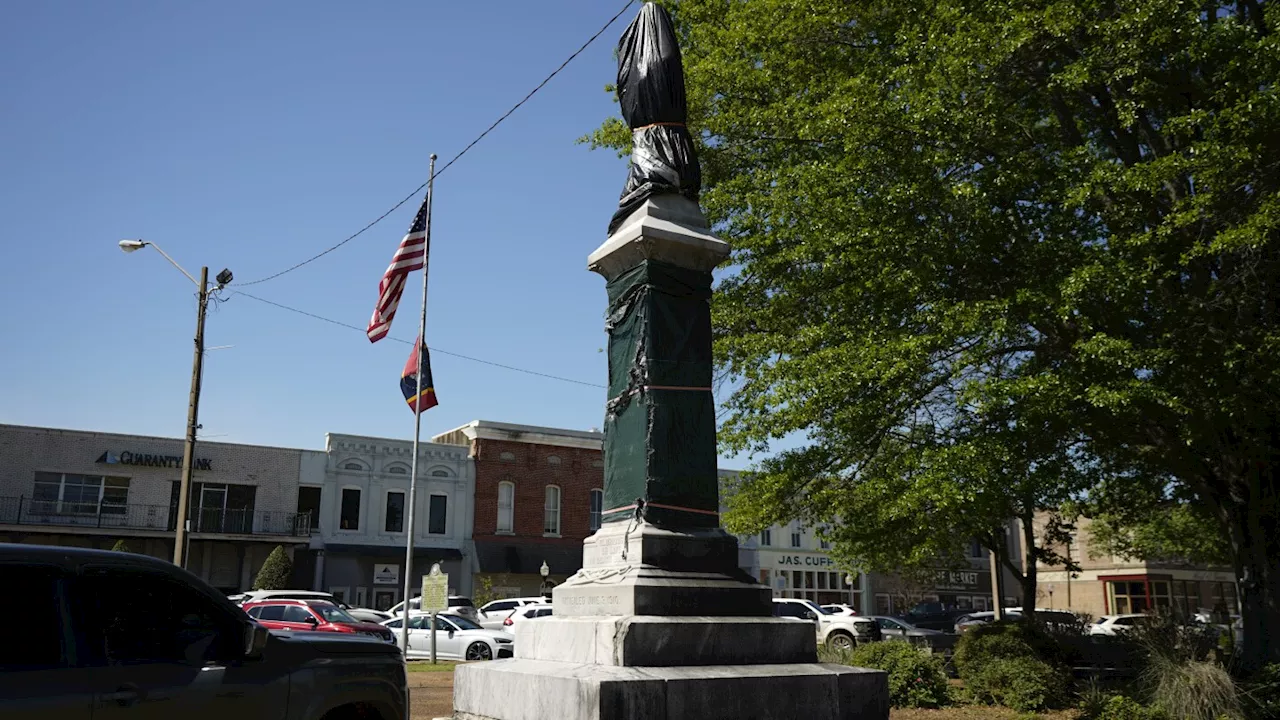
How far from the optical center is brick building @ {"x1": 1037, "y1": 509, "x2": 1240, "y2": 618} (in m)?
58.1

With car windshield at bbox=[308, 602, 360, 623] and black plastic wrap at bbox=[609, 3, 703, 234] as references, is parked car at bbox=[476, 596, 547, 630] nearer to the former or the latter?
car windshield at bbox=[308, 602, 360, 623]

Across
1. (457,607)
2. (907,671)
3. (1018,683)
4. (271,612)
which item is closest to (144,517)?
(457,607)

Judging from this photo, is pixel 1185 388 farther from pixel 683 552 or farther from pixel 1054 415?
pixel 683 552

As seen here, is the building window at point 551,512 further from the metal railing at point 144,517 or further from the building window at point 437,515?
the metal railing at point 144,517

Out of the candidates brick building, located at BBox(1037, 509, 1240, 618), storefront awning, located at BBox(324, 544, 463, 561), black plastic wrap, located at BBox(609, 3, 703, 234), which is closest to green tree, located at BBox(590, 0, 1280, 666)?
black plastic wrap, located at BBox(609, 3, 703, 234)

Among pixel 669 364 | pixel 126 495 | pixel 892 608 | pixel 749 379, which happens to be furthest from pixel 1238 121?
pixel 892 608

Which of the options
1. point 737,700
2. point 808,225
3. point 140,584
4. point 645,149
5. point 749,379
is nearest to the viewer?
point 140,584

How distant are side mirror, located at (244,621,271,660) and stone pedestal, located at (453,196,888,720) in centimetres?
194

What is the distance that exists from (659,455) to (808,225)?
26.1 ft

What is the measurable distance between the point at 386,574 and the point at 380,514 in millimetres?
2595

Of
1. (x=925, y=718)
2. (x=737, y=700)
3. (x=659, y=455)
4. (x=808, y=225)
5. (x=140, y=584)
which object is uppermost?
(x=808, y=225)

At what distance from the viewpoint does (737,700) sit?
23.4 feet

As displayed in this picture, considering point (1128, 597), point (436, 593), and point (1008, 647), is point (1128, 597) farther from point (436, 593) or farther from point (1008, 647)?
point (1008, 647)

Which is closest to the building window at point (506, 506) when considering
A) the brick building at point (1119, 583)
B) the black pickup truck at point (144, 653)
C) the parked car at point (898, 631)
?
the parked car at point (898, 631)
